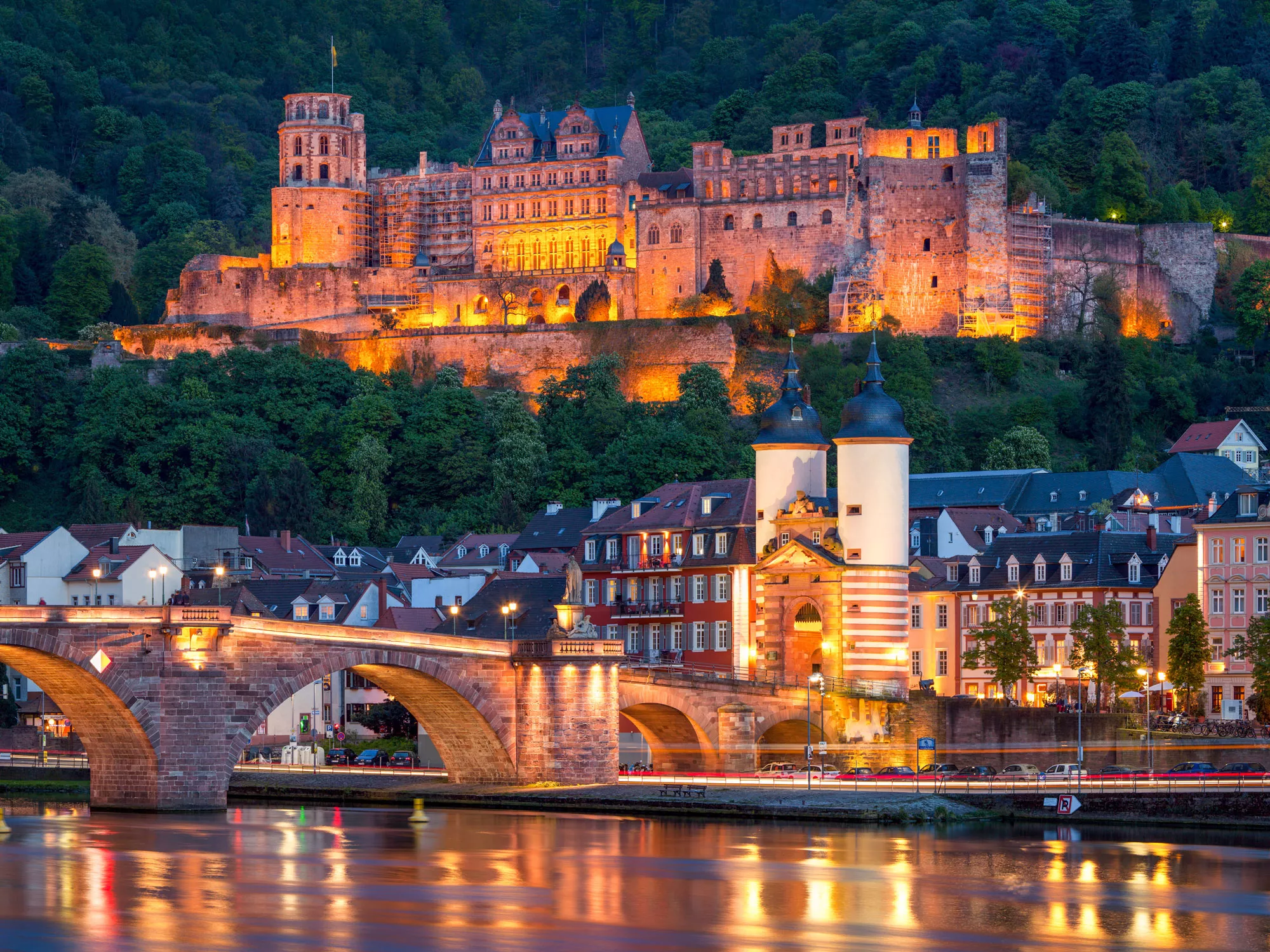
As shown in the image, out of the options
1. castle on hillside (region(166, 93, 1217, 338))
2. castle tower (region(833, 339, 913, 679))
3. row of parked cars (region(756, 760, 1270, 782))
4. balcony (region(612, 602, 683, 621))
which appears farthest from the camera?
castle on hillside (region(166, 93, 1217, 338))

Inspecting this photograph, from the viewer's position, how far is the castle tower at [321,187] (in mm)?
134500

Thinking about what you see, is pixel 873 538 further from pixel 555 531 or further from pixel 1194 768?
pixel 555 531

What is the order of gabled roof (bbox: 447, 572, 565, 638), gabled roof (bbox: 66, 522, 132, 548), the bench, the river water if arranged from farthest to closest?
gabled roof (bbox: 66, 522, 132, 548) → gabled roof (bbox: 447, 572, 565, 638) → the bench → the river water

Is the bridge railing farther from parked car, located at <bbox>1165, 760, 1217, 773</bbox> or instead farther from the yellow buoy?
the yellow buoy

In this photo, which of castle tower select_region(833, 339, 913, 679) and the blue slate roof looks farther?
the blue slate roof

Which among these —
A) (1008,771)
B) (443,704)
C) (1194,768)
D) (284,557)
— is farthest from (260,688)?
(284,557)

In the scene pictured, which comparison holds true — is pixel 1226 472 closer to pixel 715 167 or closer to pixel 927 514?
pixel 927 514

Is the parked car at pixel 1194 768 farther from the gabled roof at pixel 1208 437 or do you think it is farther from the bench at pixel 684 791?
the gabled roof at pixel 1208 437

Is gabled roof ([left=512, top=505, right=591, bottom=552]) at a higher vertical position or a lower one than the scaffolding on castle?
lower

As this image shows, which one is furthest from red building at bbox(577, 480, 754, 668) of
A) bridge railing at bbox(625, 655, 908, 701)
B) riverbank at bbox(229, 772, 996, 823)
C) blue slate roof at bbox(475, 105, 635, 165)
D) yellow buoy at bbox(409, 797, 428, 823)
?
Answer: blue slate roof at bbox(475, 105, 635, 165)

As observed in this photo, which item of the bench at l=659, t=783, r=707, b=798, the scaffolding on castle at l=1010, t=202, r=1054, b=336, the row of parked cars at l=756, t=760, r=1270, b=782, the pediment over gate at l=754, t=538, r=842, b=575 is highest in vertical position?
the scaffolding on castle at l=1010, t=202, r=1054, b=336

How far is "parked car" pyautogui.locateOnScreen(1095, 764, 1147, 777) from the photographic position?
61731mm

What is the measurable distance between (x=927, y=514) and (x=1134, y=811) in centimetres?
3271

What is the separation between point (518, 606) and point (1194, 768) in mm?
19967
